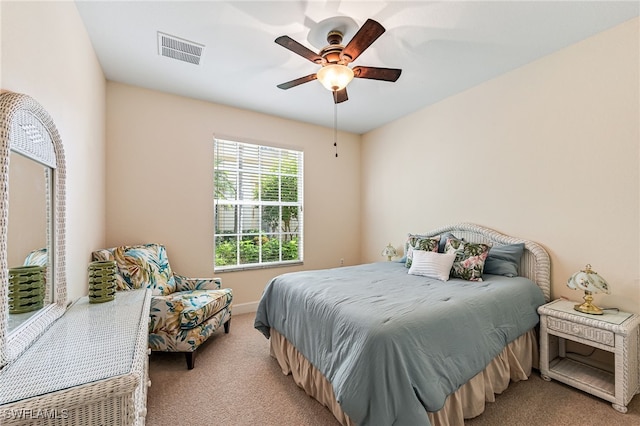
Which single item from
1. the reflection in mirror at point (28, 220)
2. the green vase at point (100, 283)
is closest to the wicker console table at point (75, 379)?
the reflection in mirror at point (28, 220)

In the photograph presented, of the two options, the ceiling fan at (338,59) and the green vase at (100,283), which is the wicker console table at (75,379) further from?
the ceiling fan at (338,59)

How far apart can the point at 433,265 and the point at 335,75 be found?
6.23ft

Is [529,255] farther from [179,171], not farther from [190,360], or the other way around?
[179,171]

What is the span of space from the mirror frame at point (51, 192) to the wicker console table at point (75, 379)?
66mm

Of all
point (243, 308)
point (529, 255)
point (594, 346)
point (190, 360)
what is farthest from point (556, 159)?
point (243, 308)

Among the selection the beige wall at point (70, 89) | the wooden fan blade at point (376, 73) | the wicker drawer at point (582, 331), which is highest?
the wooden fan blade at point (376, 73)

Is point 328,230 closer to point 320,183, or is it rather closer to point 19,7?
point 320,183

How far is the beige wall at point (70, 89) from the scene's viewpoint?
1175 mm

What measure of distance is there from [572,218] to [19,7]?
3717 mm

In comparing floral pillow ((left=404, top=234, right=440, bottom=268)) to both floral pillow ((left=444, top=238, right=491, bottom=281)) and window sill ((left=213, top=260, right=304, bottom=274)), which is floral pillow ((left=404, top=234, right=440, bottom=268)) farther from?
window sill ((left=213, top=260, right=304, bottom=274))

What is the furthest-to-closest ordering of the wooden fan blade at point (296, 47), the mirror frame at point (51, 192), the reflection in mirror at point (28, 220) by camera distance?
the wooden fan blade at point (296, 47), the reflection in mirror at point (28, 220), the mirror frame at point (51, 192)

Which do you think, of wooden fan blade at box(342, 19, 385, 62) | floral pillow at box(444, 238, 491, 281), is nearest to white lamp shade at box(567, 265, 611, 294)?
floral pillow at box(444, 238, 491, 281)

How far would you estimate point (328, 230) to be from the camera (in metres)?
4.33

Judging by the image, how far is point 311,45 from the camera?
2.29 m
